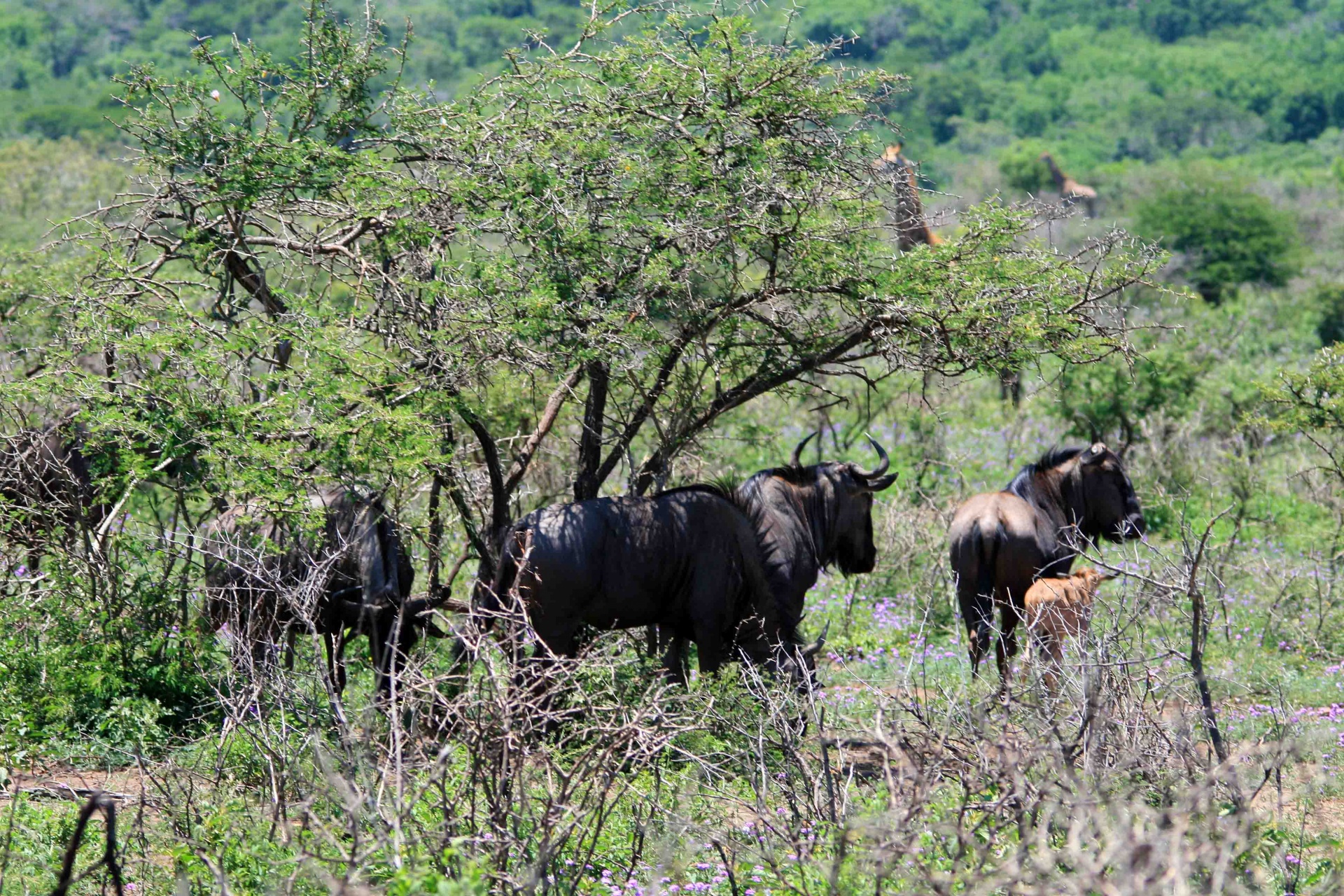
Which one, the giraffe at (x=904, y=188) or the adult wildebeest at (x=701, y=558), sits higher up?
the giraffe at (x=904, y=188)

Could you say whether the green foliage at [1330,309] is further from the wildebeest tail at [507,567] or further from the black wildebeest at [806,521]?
the wildebeest tail at [507,567]

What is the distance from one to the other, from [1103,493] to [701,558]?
2.97 m

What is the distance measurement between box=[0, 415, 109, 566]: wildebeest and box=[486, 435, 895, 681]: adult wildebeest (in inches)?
87.8

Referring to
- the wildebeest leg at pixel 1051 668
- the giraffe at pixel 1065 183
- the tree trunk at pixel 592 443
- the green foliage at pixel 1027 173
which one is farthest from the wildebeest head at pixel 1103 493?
the green foliage at pixel 1027 173

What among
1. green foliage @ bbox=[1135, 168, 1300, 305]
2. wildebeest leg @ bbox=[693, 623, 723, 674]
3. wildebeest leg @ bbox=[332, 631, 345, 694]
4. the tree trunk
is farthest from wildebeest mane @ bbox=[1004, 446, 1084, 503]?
green foliage @ bbox=[1135, 168, 1300, 305]

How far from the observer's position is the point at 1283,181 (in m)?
52.7

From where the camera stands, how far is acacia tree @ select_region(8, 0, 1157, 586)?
7422 mm

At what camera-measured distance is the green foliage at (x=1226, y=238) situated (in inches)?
1288

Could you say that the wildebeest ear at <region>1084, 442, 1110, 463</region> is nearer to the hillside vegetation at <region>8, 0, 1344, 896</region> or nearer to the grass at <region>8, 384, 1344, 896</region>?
the hillside vegetation at <region>8, 0, 1344, 896</region>

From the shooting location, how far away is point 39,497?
823cm

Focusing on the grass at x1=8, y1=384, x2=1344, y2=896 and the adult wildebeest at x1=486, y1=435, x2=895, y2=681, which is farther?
the adult wildebeest at x1=486, y1=435, x2=895, y2=681

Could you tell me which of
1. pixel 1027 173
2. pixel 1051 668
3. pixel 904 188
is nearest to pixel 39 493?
pixel 904 188

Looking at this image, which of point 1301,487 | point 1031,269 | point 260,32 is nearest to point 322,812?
point 1031,269

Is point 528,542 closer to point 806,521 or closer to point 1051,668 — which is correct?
point 806,521
